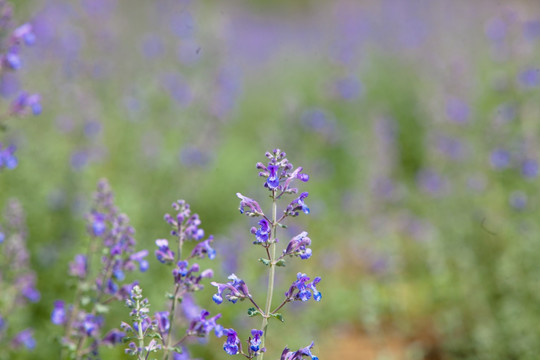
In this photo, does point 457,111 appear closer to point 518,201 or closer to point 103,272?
point 518,201

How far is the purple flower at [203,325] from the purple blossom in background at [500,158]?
402 cm

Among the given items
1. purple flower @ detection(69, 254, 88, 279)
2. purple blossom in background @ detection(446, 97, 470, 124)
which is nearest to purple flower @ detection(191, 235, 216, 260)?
purple flower @ detection(69, 254, 88, 279)

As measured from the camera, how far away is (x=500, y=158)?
5.53m

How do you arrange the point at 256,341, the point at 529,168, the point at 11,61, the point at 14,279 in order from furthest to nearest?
1. the point at 529,168
2. the point at 14,279
3. the point at 11,61
4. the point at 256,341

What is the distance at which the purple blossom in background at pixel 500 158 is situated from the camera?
5.51 metres

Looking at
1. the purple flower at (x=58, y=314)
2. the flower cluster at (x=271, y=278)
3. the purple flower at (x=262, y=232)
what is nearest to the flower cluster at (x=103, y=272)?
the purple flower at (x=58, y=314)

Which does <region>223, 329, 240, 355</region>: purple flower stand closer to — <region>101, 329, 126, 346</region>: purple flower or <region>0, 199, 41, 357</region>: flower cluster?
<region>101, 329, 126, 346</region>: purple flower

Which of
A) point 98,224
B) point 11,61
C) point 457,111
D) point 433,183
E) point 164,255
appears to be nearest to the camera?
point 164,255

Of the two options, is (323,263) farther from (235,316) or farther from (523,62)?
(523,62)

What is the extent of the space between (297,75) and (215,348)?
333 inches

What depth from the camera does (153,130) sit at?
7.43 m

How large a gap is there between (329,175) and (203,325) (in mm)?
6039

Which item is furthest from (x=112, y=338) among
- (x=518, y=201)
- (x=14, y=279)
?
(x=518, y=201)

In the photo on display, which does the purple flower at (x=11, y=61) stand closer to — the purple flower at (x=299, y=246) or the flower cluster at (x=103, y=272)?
the flower cluster at (x=103, y=272)
